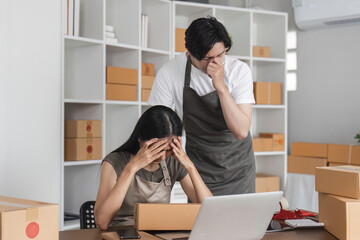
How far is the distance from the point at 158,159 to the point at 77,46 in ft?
6.15

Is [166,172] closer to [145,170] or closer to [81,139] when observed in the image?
[145,170]

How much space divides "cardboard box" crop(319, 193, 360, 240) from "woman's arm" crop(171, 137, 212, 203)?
19.6 inches

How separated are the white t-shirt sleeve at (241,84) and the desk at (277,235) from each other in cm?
72

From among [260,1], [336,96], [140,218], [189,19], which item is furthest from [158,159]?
[260,1]

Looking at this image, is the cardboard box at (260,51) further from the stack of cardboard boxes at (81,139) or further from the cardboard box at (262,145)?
the stack of cardboard boxes at (81,139)

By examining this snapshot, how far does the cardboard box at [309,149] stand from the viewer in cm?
413

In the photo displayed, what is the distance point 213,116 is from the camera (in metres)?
2.25

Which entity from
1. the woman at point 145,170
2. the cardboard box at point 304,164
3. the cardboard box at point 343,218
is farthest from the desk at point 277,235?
the cardboard box at point 304,164

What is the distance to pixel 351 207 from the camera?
5.05 ft

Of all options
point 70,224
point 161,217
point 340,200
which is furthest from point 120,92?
point 340,200

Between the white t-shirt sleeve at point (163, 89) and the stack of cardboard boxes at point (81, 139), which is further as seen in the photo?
the stack of cardboard boxes at point (81, 139)

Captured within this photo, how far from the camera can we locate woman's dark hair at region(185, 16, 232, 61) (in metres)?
1.98

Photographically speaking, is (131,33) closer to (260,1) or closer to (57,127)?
(57,127)

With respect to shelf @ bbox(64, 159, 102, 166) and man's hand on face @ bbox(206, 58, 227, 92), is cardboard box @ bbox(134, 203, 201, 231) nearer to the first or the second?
man's hand on face @ bbox(206, 58, 227, 92)
